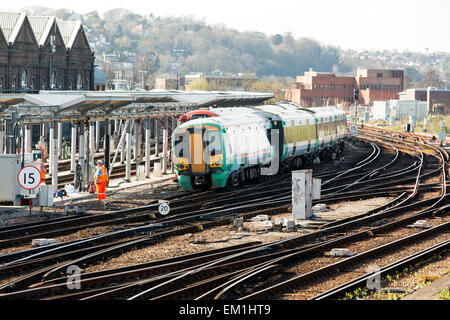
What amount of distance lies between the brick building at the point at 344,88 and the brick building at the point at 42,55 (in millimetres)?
88154

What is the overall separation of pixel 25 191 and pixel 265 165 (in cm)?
1233

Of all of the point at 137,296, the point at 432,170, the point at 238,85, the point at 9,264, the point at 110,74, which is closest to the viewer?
the point at 137,296

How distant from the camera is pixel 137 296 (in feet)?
39.9

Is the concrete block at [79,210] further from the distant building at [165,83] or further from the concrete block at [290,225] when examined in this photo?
the distant building at [165,83]

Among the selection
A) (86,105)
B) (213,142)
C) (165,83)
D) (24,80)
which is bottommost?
(213,142)

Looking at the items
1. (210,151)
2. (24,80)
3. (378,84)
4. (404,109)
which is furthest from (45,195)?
(378,84)

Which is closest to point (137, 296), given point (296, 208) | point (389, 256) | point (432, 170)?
point (389, 256)

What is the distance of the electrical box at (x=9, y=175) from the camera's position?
73.9 ft

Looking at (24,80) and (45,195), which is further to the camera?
(24,80)

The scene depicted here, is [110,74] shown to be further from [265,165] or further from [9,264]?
[9,264]

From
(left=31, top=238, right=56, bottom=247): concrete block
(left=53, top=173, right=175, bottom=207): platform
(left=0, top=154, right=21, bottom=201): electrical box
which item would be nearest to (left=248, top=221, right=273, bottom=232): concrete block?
(left=31, top=238, right=56, bottom=247): concrete block

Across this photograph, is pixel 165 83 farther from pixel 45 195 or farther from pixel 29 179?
pixel 29 179

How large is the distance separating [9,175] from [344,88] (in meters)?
137

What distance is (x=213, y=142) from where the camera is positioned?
1054 inches
